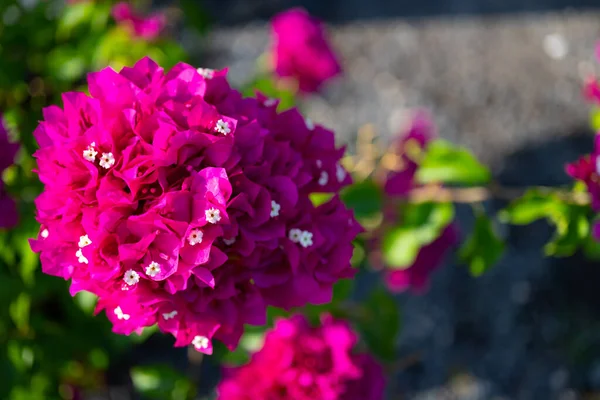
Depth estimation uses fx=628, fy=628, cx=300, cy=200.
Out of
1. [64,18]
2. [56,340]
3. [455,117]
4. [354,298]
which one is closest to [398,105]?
[455,117]

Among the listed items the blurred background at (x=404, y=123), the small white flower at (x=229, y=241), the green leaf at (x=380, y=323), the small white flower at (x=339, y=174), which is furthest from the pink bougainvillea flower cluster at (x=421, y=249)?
the small white flower at (x=229, y=241)

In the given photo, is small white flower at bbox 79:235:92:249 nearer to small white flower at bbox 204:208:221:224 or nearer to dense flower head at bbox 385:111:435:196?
small white flower at bbox 204:208:221:224

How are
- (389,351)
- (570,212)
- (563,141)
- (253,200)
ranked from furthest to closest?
1. (563,141)
2. (389,351)
3. (570,212)
4. (253,200)

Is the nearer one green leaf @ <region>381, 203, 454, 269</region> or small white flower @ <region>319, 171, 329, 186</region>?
small white flower @ <region>319, 171, 329, 186</region>

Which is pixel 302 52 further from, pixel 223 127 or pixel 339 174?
pixel 223 127

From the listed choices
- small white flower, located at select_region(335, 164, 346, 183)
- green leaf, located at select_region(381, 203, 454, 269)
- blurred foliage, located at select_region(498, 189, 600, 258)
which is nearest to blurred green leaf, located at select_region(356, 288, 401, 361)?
green leaf, located at select_region(381, 203, 454, 269)

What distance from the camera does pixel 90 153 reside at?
1.03m

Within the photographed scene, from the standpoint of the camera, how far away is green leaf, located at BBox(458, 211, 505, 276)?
171cm

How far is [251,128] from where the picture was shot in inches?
42.5

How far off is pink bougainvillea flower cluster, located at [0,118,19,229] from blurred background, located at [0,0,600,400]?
137 mm

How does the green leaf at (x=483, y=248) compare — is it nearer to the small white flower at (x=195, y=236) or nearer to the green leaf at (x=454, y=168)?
the green leaf at (x=454, y=168)

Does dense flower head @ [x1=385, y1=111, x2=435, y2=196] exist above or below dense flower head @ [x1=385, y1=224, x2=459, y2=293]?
above

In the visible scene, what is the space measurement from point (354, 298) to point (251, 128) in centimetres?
190

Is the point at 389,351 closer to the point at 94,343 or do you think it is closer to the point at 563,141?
the point at 94,343
